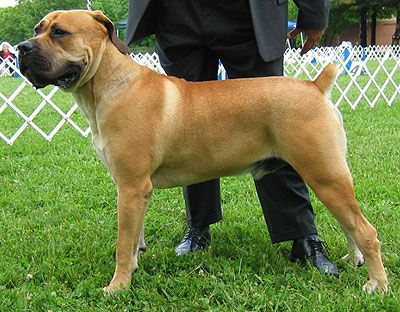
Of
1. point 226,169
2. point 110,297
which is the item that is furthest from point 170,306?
point 226,169

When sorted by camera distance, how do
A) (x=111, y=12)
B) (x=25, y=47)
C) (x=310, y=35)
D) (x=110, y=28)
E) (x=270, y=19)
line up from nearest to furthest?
(x=25, y=47) → (x=110, y=28) → (x=270, y=19) → (x=310, y=35) → (x=111, y=12)

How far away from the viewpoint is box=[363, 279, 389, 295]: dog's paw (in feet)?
10.7

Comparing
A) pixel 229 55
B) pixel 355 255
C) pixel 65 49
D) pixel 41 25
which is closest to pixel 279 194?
pixel 355 255

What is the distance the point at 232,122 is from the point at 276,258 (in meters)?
1.09

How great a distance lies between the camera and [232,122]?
338 cm

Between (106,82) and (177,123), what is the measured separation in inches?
19.2

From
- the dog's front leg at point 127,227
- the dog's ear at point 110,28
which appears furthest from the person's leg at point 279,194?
the dog's front leg at point 127,227

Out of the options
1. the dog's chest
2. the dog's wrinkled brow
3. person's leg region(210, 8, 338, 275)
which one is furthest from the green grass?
the dog's wrinkled brow

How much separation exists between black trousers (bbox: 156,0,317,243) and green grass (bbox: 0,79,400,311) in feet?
0.99

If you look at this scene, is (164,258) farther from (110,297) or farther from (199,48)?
(199,48)

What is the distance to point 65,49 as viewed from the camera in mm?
3176

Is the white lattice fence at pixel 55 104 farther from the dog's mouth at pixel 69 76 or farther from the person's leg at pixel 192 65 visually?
the dog's mouth at pixel 69 76

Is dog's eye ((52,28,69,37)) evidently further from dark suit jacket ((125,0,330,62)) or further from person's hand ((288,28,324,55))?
person's hand ((288,28,324,55))

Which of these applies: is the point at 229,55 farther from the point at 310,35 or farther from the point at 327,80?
the point at 327,80
